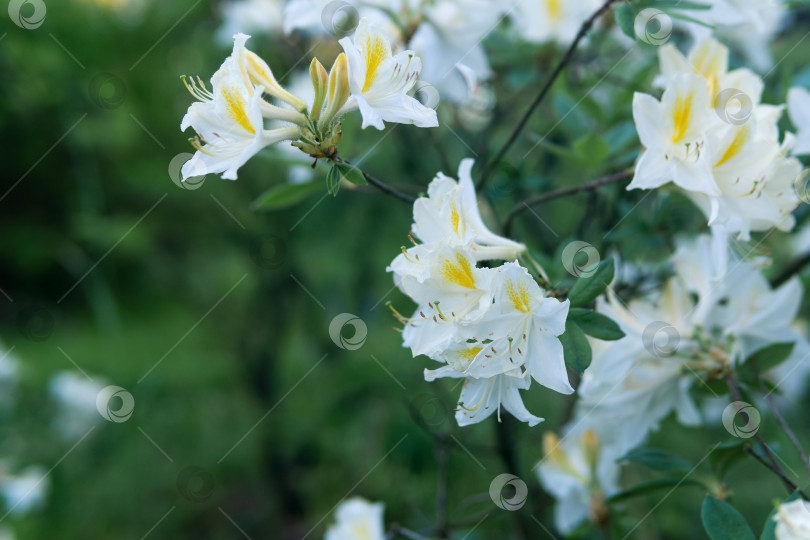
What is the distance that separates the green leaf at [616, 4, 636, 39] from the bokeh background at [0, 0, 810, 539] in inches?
5.4

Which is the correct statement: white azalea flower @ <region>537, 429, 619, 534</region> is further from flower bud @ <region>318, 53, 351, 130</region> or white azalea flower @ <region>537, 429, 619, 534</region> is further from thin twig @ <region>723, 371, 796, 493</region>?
flower bud @ <region>318, 53, 351, 130</region>

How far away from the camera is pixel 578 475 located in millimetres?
942

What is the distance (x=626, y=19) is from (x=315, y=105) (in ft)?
1.14

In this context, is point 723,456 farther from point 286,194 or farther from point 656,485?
point 286,194

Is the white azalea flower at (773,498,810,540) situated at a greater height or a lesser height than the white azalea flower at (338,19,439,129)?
lesser

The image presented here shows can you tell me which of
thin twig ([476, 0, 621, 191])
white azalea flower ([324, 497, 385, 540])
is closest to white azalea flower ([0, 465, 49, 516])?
white azalea flower ([324, 497, 385, 540])

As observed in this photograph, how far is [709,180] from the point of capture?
606mm

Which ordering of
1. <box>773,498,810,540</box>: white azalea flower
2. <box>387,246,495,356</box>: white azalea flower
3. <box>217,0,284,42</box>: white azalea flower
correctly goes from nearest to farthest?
1. <box>773,498,810,540</box>: white azalea flower
2. <box>387,246,495,356</box>: white azalea flower
3. <box>217,0,284,42</box>: white azalea flower

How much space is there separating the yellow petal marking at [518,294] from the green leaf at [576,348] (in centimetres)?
7

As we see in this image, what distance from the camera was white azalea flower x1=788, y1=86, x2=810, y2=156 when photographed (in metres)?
0.76

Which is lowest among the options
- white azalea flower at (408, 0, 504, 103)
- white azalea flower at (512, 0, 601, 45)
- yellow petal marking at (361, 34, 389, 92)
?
white azalea flower at (512, 0, 601, 45)

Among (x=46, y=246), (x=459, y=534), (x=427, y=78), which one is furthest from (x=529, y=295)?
(x=46, y=246)

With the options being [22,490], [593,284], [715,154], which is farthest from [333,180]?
[22,490]

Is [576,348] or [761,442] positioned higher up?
[576,348]
